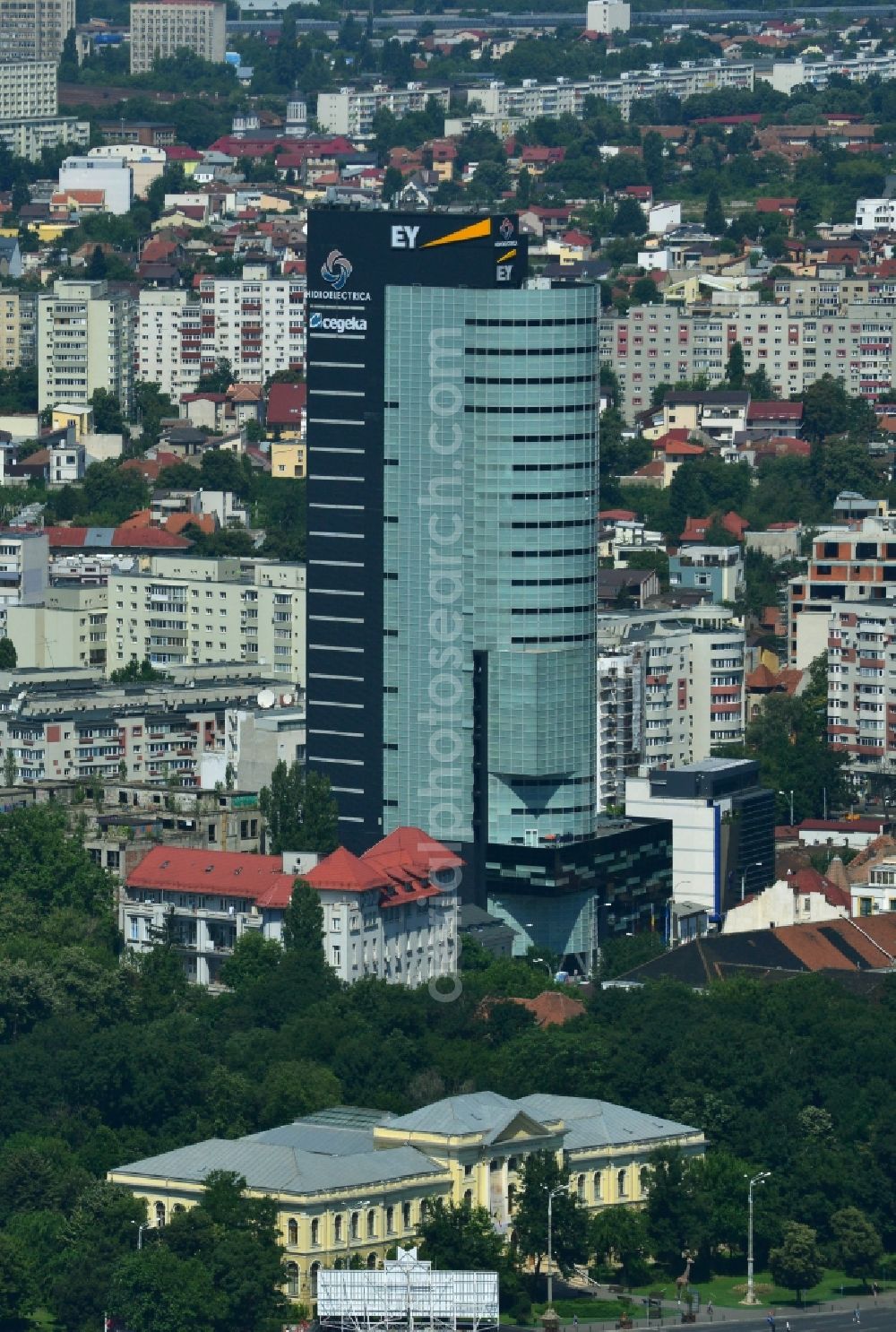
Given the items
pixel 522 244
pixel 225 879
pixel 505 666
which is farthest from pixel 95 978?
pixel 522 244

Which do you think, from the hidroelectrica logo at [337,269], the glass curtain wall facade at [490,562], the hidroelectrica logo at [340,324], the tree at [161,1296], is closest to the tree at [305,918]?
the glass curtain wall facade at [490,562]

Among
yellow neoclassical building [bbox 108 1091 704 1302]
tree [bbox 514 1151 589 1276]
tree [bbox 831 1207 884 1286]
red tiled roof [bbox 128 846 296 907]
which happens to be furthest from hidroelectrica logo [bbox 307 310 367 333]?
tree [bbox 831 1207 884 1286]

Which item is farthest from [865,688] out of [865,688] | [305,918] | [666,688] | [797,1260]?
[797,1260]

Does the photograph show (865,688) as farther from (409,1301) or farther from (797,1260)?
(409,1301)

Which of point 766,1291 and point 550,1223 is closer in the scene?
point 550,1223

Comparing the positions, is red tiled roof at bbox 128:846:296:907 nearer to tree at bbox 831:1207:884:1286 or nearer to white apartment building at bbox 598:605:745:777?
white apartment building at bbox 598:605:745:777
